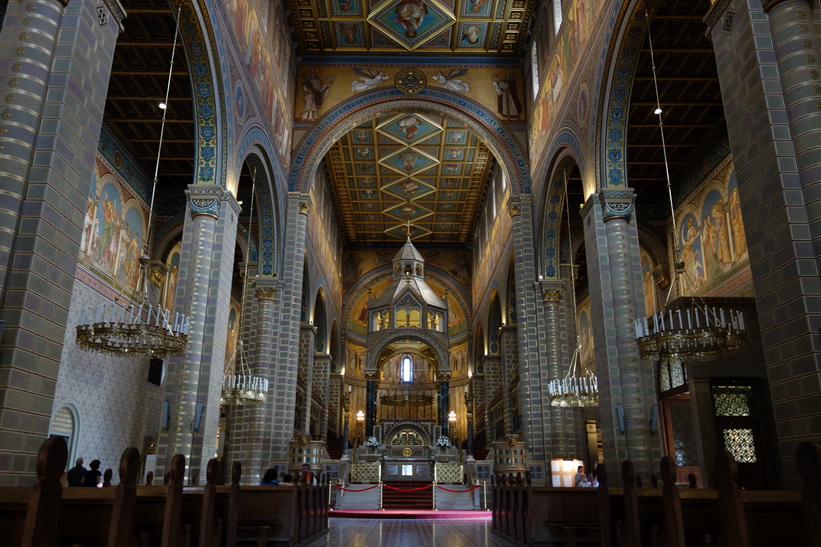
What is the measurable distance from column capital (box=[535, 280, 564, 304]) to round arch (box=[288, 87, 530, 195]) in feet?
11.5

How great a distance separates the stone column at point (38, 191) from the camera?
5660mm

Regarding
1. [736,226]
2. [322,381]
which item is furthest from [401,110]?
[322,381]

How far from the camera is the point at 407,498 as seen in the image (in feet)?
68.5

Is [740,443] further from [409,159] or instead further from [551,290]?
[409,159]

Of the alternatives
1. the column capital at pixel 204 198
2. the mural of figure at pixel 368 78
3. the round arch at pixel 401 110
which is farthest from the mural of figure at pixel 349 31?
the column capital at pixel 204 198

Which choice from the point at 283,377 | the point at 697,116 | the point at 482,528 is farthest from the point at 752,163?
the point at 283,377

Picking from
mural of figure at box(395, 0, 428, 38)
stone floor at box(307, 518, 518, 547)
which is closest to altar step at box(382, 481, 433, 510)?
stone floor at box(307, 518, 518, 547)

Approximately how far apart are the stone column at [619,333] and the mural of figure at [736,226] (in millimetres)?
5051

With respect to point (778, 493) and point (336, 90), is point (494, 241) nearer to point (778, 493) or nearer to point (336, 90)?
point (336, 90)

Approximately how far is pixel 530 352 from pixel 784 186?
12.2 meters

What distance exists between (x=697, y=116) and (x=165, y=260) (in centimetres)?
1674

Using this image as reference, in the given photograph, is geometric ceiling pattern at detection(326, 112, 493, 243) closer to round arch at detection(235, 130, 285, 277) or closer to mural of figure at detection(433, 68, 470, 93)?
mural of figure at detection(433, 68, 470, 93)

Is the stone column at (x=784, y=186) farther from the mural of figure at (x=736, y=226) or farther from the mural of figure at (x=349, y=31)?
the mural of figure at (x=349, y=31)

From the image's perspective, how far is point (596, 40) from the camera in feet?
43.1
